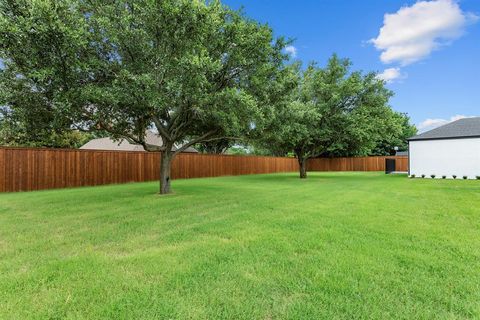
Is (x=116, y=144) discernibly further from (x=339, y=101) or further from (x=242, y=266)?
(x=242, y=266)

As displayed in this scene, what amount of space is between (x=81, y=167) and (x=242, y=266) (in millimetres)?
12098

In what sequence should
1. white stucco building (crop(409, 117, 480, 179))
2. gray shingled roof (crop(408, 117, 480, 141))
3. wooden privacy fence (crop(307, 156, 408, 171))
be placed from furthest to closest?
wooden privacy fence (crop(307, 156, 408, 171)) → gray shingled roof (crop(408, 117, 480, 141)) → white stucco building (crop(409, 117, 480, 179))

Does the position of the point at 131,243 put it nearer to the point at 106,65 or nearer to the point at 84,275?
the point at 84,275

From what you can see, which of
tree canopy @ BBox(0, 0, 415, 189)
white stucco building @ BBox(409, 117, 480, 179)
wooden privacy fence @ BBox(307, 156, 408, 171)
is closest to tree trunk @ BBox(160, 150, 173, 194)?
tree canopy @ BBox(0, 0, 415, 189)

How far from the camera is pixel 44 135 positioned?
8.61 m

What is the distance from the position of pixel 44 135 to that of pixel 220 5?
6798mm

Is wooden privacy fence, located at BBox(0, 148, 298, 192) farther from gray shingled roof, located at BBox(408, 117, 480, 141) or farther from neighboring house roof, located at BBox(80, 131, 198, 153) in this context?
gray shingled roof, located at BBox(408, 117, 480, 141)

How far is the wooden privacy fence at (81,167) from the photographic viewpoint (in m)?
10.5

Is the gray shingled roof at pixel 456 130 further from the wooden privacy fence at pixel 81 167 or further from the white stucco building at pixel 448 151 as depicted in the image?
A: the wooden privacy fence at pixel 81 167

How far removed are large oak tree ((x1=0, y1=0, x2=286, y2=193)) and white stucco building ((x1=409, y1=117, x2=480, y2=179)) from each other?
49.7ft

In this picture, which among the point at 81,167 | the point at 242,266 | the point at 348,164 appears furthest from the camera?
the point at 348,164

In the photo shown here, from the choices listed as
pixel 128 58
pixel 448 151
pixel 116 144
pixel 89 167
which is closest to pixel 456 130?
pixel 448 151

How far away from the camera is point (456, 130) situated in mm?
17781

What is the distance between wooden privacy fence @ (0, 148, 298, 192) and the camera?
10.5 meters
